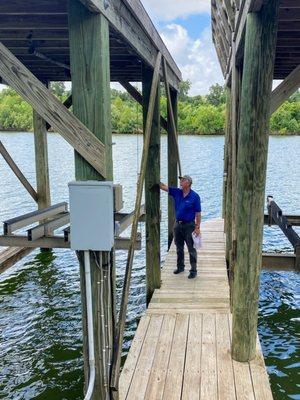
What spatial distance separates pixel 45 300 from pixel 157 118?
4144 mm

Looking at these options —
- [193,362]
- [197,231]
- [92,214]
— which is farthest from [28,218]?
[92,214]

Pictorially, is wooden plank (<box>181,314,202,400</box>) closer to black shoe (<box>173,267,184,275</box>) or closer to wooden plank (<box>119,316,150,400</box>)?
wooden plank (<box>119,316,150,400</box>)

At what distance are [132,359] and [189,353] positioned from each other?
616mm

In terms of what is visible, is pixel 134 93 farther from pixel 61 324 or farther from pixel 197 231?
pixel 61 324

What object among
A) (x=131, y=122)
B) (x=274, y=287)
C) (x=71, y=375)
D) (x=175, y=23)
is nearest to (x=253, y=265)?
(x=71, y=375)

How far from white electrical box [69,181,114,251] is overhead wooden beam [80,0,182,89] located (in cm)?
120

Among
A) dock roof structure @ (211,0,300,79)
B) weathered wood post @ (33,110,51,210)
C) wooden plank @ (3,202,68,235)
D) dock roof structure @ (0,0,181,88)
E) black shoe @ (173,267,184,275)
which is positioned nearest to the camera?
dock roof structure @ (0,0,181,88)

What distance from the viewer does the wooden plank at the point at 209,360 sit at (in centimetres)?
378

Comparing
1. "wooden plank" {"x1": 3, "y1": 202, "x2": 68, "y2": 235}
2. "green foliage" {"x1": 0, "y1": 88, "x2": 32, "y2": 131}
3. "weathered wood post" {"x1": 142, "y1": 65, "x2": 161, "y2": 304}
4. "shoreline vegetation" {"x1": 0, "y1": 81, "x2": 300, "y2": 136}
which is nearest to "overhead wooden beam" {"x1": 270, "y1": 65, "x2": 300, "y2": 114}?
"weathered wood post" {"x1": 142, "y1": 65, "x2": 161, "y2": 304}

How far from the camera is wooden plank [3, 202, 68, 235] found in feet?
20.1

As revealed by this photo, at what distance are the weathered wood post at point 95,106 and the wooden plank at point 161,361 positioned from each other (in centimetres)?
74

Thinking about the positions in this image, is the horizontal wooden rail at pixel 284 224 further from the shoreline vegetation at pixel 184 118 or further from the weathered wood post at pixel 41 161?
the shoreline vegetation at pixel 184 118

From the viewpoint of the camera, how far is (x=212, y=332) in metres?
4.96

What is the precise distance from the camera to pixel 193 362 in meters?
4.29
